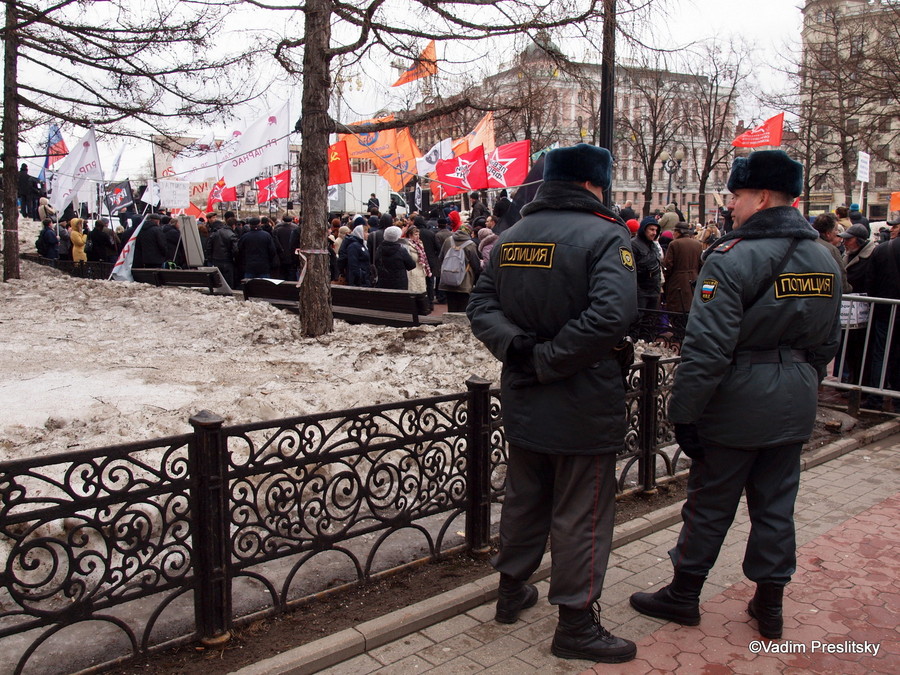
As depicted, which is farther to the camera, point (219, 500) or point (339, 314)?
point (339, 314)

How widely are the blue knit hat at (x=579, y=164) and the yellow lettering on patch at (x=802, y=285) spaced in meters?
0.88

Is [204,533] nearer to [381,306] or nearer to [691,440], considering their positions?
[691,440]

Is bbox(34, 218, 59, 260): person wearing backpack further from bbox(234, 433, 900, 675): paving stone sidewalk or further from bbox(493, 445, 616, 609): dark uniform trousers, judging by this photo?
bbox(493, 445, 616, 609): dark uniform trousers

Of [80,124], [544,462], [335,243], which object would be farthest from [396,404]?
[80,124]

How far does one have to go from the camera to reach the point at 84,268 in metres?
18.4

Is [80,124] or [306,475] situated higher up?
[80,124]

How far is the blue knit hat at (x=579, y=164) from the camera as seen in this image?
3346 millimetres

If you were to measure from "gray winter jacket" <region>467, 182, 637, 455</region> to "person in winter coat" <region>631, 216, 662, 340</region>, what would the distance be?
5915 millimetres

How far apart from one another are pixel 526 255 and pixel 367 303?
7722 mm

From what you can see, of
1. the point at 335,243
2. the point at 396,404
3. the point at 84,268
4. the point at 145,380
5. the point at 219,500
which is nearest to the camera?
the point at 219,500

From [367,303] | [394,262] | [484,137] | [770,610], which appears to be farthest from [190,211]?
[770,610]

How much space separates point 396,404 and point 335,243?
1163cm

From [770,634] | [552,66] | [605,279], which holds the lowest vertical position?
[770,634]

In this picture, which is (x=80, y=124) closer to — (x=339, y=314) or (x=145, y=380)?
(x=339, y=314)
